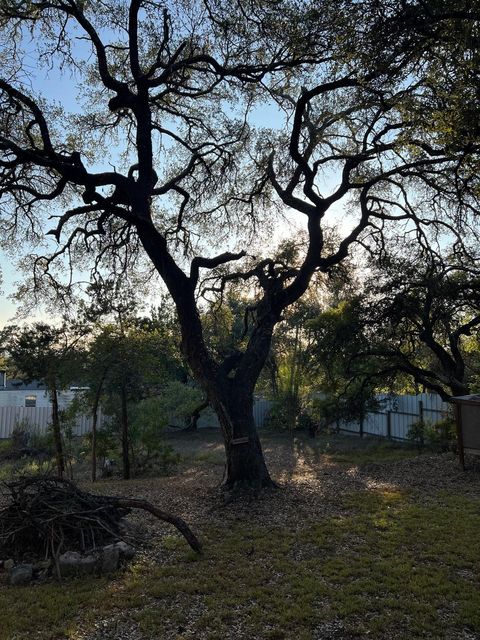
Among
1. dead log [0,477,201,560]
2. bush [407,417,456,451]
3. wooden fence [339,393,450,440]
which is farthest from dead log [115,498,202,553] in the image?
wooden fence [339,393,450,440]

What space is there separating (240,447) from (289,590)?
12.4 ft

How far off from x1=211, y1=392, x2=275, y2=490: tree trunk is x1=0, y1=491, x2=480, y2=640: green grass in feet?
6.32

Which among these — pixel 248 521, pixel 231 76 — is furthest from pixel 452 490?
pixel 231 76

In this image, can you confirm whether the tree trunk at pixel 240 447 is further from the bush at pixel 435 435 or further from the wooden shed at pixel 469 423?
the bush at pixel 435 435

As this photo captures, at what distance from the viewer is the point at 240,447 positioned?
26.2ft

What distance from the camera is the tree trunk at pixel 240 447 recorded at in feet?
26.2

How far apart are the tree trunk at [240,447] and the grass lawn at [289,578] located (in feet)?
1.27

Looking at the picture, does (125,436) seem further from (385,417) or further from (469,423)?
(385,417)

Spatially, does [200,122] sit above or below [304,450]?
above

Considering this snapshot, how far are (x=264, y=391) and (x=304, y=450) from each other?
6.90 meters

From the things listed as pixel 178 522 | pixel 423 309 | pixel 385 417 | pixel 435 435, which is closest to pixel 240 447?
pixel 178 522

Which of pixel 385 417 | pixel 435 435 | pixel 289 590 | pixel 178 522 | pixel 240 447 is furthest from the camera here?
pixel 385 417

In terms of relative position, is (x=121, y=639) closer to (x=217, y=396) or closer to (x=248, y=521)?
(x=248, y=521)

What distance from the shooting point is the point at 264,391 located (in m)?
22.4
